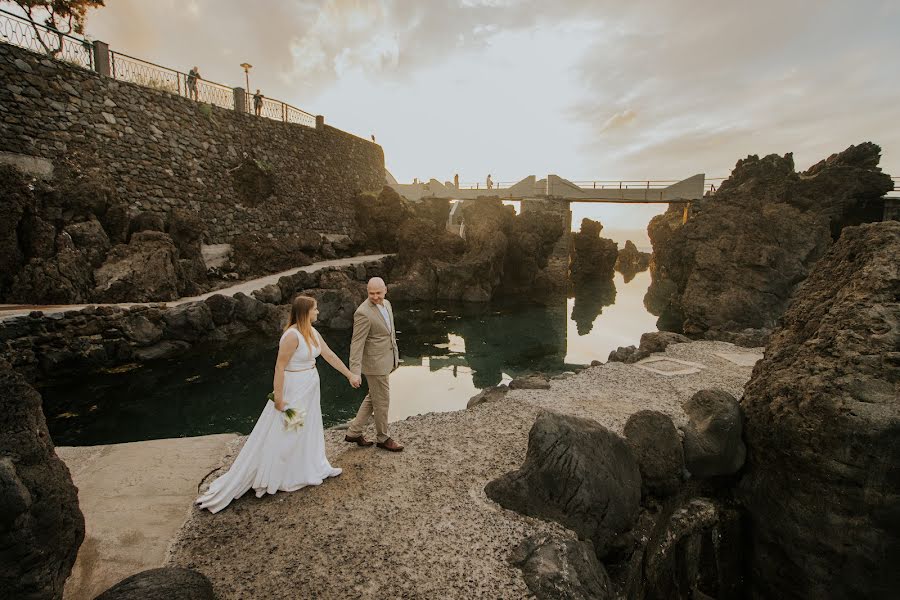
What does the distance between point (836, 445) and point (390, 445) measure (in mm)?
5046

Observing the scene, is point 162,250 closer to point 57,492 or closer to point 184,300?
point 184,300

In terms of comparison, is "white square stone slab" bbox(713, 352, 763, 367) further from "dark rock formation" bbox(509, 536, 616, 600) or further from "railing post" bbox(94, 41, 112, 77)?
"railing post" bbox(94, 41, 112, 77)

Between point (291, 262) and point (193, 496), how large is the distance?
2049cm

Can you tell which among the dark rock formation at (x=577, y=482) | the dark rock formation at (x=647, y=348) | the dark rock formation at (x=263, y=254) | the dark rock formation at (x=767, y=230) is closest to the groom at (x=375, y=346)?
the dark rock formation at (x=577, y=482)

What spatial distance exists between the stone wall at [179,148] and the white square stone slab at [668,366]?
64.8 feet

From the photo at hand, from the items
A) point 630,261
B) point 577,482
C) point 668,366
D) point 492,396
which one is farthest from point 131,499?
point 630,261

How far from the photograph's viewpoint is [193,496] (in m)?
4.66

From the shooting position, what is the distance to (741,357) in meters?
11.4

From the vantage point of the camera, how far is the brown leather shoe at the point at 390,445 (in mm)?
5789

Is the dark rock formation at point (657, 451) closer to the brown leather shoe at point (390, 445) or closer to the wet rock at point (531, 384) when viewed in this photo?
the brown leather shoe at point (390, 445)

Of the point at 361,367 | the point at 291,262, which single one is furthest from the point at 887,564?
the point at 291,262

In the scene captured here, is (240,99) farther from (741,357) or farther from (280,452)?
(741,357)

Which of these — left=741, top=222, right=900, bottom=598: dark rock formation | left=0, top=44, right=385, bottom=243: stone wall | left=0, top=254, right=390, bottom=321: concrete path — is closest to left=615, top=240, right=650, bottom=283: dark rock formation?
left=0, top=254, right=390, bottom=321: concrete path

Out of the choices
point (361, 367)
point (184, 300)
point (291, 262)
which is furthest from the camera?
point (291, 262)
